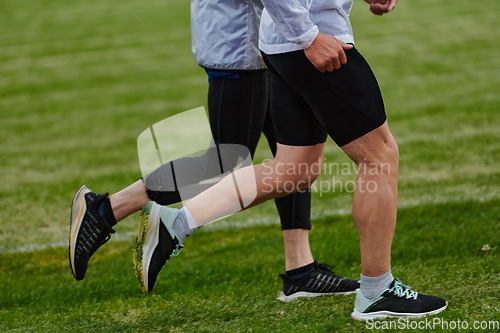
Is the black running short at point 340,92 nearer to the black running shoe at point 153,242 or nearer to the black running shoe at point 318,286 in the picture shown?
the black running shoe at point 153,242

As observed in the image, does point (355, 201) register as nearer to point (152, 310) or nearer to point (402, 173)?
point (152, 310)

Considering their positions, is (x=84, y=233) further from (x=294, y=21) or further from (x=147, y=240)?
(x=294, y=21)

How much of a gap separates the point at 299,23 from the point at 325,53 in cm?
15

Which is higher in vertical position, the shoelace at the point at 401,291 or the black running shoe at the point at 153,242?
the black running shoe at the point at 153,242

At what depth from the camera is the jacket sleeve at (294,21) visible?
2129 millimetres

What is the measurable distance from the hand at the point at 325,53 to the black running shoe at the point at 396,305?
3.21 feet

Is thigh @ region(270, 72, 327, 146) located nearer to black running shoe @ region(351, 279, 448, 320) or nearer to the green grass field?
black running shoe @ region(351, 279, 448, 320)

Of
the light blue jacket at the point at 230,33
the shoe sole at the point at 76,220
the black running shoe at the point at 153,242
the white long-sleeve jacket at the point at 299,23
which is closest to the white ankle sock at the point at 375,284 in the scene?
the black running shoe at the point at 153,242

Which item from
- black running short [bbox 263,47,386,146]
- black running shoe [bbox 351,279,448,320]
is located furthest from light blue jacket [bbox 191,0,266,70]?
black running shoe [bbox 351,279,448,320]

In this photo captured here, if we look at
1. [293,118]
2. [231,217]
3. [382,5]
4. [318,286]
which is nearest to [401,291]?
Answer: [318,286]

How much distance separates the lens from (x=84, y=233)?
274 centimetres

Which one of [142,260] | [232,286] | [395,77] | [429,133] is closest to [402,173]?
[429,133]

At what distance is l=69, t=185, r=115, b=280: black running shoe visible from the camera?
273 cm

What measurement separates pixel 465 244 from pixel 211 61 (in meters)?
1.84
